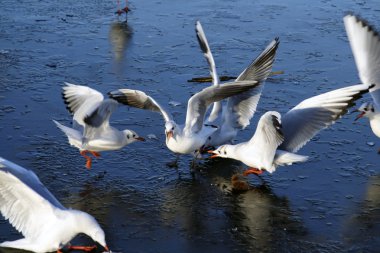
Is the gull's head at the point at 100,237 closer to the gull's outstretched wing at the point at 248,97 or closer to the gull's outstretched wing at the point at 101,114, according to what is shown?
the gull's outstretched wing at the point at 101,114

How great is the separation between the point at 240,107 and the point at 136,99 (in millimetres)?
1405

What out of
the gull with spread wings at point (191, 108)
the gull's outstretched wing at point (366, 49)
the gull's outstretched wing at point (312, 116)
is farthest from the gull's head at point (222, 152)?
the gull's outstretched wing at point (366, 49)

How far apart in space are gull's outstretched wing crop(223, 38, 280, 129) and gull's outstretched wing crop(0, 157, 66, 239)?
3.16 m

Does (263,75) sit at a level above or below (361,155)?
above

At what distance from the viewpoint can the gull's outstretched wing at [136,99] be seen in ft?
24.0

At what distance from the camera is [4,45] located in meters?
10.8

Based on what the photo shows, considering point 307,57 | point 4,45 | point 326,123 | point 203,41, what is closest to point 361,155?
point 326,123

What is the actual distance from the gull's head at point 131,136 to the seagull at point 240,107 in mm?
987

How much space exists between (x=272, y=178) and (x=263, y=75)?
5.45ft

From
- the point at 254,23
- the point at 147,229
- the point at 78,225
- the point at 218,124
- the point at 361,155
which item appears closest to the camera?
the point at 78,225

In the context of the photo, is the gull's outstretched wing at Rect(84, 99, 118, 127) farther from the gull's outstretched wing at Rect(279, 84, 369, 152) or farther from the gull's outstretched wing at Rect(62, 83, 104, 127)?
the gull's outstretched wing at Rect(279, 84, 369, 152)

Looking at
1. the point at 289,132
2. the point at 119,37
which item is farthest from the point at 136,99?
the point at 119,37

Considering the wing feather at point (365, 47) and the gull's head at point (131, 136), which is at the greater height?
the wing feather at point (365, 47)

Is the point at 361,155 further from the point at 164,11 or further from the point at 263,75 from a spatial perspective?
the point at 164,11
